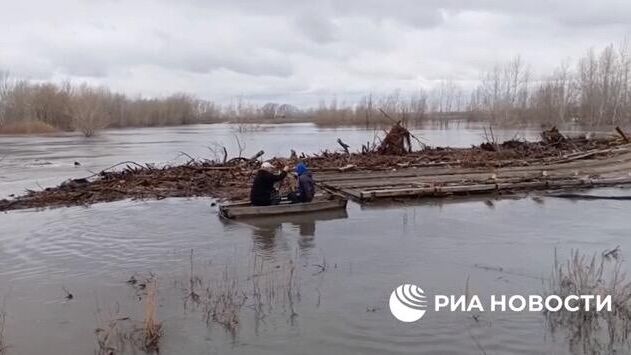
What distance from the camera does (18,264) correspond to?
10570 mm

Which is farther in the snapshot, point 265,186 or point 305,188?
point 305,188

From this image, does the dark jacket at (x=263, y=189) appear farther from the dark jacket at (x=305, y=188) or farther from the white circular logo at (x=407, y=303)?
the white circular logo at (x=407, y=303)

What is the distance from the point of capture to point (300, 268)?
9.56 metres

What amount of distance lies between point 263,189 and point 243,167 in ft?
26.5

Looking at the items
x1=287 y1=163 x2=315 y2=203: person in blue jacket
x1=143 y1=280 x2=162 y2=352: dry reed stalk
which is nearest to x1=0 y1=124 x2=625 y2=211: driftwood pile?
x1=287 y1=163 x2=315 y2=203: person in blue jacket

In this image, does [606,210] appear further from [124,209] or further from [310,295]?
[124,209]

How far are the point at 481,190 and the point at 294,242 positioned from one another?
7587mm

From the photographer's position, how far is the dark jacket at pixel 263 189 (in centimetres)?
1347

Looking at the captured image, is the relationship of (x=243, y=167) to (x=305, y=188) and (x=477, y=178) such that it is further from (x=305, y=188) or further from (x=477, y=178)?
(x=477, y=178)

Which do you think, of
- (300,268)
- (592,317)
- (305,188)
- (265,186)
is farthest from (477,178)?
(592,317)

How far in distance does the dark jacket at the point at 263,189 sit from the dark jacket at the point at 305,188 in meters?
0.62

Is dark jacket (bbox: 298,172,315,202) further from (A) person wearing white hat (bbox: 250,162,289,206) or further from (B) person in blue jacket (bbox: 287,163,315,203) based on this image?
(A) person wearing white hat (bbox: 250,162,289,206)

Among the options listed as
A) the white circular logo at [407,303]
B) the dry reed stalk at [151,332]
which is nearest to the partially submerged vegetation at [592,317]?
the white circular logo at [407,303]

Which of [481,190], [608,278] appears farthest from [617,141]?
[608,278]
